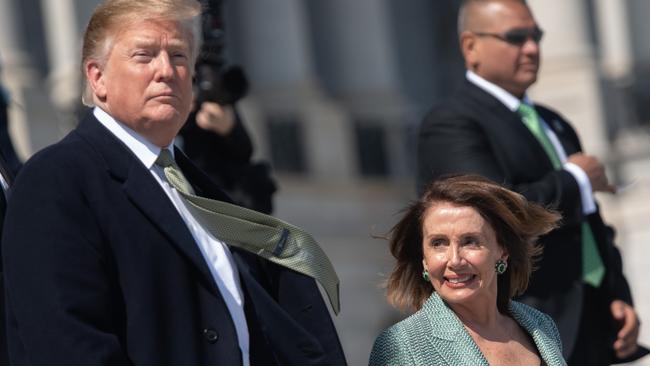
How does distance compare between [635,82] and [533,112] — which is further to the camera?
[635,82]

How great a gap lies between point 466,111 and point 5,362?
2469 mm

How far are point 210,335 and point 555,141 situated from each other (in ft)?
9.72

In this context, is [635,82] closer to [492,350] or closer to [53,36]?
[53,36]

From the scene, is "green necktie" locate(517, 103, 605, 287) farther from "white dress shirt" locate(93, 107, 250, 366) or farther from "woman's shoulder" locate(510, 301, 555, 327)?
"white dress shirt" locate(93, 107, 250, 366)

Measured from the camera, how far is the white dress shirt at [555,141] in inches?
293

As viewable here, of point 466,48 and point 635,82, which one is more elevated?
point 466,48

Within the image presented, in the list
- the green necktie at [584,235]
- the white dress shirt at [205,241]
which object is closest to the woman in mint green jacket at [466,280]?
the white dress shirt at [205,241]

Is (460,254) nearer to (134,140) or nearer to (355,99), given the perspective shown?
(134,140)

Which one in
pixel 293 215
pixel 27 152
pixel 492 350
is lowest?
pixel 293 215

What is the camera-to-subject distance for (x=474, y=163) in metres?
7.36

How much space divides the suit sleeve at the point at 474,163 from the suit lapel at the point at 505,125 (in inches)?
2.1

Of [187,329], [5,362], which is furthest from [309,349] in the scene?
[5,362]

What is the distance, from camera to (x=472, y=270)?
572 cm

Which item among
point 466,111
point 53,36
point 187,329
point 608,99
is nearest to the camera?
point 187,329
